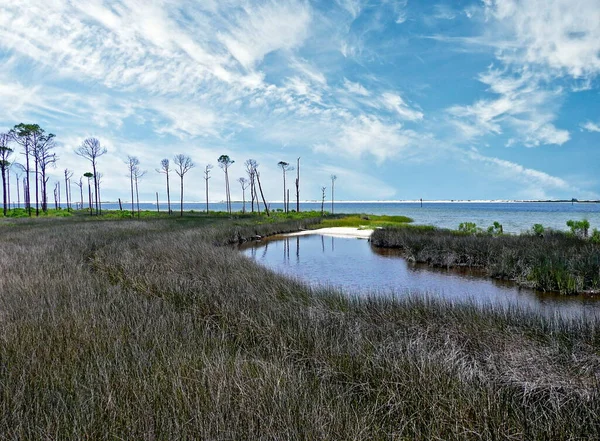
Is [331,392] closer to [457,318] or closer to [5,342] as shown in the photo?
[457,318]

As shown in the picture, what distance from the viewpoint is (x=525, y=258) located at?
12.1 metres

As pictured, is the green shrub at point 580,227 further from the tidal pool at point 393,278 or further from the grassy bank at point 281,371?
the grassy bank at point 281,371

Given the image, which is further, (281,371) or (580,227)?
(580,227)

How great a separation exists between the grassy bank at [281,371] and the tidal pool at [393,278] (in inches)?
59.2

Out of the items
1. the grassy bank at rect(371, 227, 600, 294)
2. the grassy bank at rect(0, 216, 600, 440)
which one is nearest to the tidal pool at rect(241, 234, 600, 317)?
the grassy bank at rect(371, 227, 600, 294)

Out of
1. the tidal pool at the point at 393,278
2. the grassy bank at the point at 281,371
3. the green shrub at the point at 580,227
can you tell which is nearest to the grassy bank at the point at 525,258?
the tidal pool at the point at 393,278

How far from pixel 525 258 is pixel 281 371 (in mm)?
11875

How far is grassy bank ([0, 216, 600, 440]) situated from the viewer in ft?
8.16

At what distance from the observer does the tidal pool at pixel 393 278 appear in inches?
330

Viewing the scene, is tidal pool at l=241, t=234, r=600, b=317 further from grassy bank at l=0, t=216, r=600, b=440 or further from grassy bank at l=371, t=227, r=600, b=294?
grassy bank at l=0, t=216, r=600, b=440

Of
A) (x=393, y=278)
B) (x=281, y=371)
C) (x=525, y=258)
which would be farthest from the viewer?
(x=525, y=258)

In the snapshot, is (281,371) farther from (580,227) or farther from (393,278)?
(580,227)

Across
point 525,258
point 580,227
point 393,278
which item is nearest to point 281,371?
point 393,278

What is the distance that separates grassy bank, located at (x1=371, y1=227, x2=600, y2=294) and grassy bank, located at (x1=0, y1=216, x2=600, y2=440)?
5.92 meters
